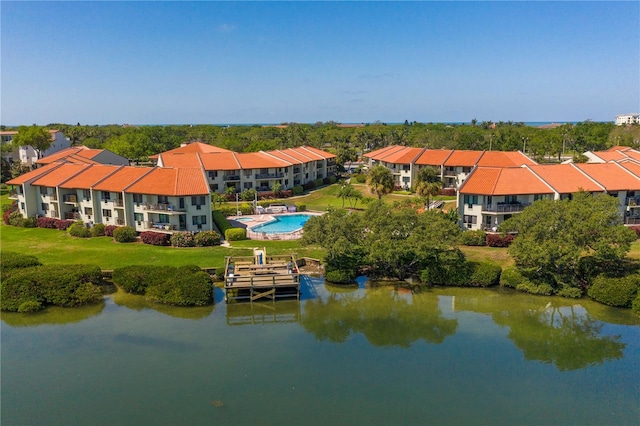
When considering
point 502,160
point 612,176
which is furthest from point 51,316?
point 502,160

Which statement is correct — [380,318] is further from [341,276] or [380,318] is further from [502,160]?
[502,160]

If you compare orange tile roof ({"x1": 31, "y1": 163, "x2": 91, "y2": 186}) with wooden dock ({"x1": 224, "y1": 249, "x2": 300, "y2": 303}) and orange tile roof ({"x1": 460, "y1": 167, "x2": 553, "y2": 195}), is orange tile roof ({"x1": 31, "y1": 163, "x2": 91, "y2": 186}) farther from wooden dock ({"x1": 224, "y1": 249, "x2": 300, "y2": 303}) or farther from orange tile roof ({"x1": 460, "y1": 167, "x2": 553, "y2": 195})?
orange tile roof ({"x1": 460, "y1": 167, "x2": 553, "y2": 195})

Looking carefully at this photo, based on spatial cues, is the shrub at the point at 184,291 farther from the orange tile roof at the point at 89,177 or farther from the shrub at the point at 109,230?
the orange tile roof at the point at 89,177

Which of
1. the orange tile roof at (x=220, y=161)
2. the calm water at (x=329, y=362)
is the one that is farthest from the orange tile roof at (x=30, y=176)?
the calm water at (x=329, y=362)

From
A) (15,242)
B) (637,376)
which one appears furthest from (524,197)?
(15,242)

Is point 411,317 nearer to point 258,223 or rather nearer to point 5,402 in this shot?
point 5,402

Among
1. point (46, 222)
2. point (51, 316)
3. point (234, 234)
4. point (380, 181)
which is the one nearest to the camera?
point (51, 316)
